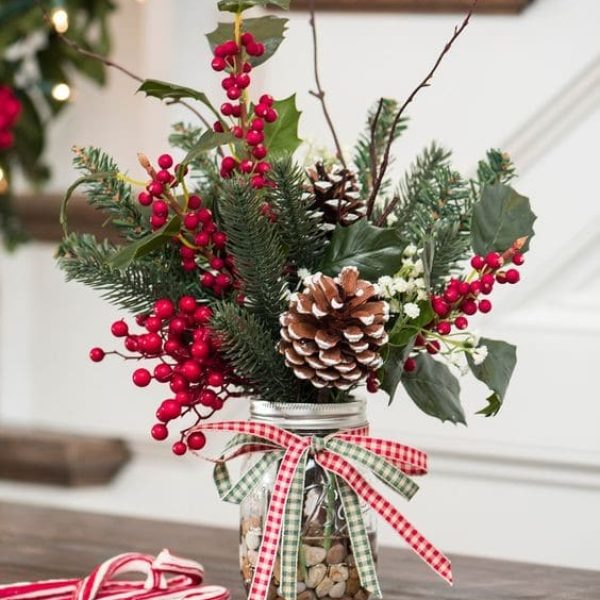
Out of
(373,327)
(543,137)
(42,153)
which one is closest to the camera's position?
(373,327)

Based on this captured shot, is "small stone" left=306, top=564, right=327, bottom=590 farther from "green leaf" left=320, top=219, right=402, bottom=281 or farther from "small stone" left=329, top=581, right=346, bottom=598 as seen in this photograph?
"green leaf" left=320, top=219, right=402, bottom=281

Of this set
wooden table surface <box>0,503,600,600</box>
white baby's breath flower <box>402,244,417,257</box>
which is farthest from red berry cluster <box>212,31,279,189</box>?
wooden table surface <box>0,503,600,600</box>

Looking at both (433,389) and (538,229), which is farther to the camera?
(538,229)

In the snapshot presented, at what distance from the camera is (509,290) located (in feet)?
4.45

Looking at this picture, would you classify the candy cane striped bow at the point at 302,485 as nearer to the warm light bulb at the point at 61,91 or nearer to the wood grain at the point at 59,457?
the wood grain at the point at 59,457

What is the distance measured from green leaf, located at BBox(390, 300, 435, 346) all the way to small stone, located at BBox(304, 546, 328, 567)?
5.5 inches

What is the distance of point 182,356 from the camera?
29.5 inches

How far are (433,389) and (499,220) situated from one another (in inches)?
5.1

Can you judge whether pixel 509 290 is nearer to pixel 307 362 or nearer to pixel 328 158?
pixel 328 158

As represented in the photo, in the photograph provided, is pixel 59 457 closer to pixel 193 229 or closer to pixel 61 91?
pixel 61 91

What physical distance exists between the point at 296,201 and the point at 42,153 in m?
1.10

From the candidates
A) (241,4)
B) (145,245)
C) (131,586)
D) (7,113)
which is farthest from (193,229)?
(7,113)

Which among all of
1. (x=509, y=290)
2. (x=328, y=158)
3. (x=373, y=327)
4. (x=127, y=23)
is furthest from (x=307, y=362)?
(x=127, y=23)

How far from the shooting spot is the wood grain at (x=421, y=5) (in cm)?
133
